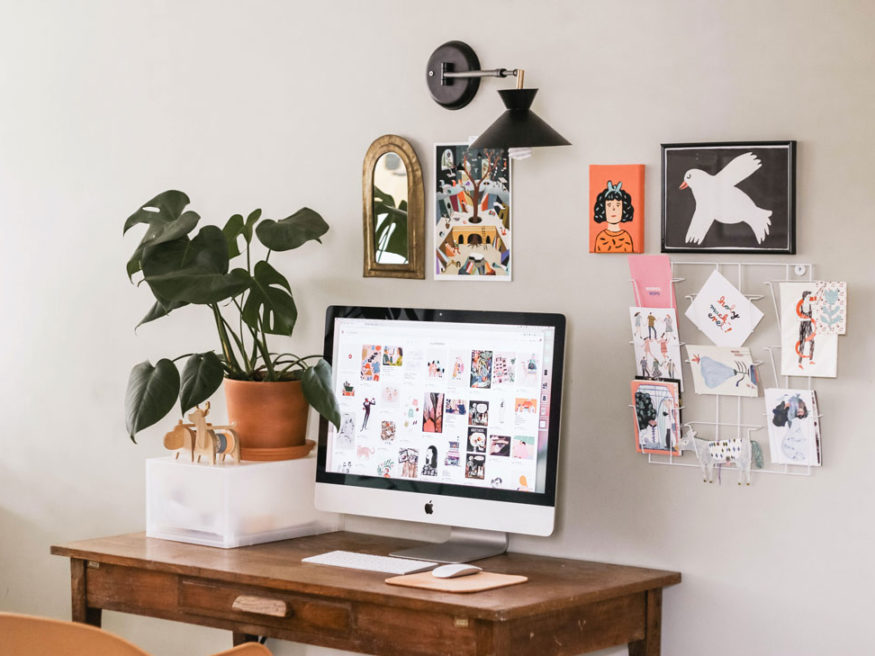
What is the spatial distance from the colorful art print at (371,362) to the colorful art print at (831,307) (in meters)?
0.87

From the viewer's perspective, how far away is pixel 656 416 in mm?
2250

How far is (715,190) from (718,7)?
0.35 meters

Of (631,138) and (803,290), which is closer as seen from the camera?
(803,290)

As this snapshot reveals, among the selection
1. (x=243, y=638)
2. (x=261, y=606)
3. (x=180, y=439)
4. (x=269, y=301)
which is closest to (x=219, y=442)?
(x=180, y=439)

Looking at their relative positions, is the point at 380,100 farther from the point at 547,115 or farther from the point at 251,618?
the point at 251,618

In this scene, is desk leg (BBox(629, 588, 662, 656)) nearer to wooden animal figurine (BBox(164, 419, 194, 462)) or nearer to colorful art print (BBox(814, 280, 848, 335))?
colorful art print (BBox(814, 280, 848, 335))

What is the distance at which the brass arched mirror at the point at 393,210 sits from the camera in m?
2.51

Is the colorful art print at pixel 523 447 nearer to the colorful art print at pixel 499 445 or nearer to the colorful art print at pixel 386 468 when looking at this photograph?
the colorful art print at pixel 499 445

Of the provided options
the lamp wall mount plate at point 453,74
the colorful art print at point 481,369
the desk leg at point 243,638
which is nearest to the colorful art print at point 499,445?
the colorful art print at point 481,369

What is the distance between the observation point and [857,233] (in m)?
2.07

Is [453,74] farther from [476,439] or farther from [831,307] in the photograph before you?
[831,307]

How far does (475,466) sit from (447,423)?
0.35 ft

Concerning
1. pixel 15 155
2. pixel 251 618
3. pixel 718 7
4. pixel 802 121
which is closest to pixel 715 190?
pixel 802 121

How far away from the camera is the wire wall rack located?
2145 millimetres
